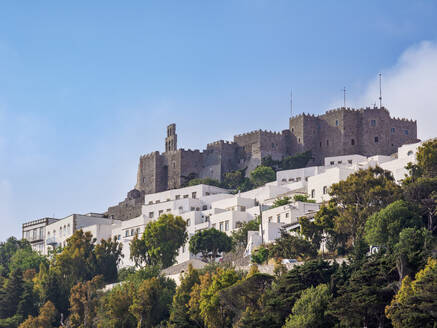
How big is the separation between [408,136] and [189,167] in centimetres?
2651

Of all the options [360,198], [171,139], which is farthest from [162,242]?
[171,139]

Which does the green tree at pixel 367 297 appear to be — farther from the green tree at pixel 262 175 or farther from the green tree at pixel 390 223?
the green tree at pixel 262 175

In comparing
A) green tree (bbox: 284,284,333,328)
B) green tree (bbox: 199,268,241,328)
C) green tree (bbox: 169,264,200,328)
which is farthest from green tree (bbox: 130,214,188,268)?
green tree (bbox: 284,284,333,328)

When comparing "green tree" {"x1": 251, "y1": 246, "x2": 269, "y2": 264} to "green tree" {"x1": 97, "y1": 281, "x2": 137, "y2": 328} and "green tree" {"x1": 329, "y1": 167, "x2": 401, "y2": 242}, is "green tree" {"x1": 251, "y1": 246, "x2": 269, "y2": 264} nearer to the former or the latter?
"green tree" {"x1": 329, "y1": 167, "x2": 401, "y2": 242}

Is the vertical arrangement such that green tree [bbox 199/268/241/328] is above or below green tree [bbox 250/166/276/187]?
below

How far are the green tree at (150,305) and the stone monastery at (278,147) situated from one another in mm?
40133

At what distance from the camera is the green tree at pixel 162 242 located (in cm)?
7350

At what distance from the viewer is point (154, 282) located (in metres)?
61.9

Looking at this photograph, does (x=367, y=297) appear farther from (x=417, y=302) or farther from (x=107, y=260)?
(x=107, y=260)

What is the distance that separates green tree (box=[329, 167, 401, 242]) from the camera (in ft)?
197

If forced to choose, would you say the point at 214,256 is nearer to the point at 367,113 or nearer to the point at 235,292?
the point at 235,292

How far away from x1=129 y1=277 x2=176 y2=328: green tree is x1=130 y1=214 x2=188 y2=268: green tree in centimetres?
1079

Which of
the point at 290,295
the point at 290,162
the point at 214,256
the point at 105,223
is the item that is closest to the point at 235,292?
the point at 290,295

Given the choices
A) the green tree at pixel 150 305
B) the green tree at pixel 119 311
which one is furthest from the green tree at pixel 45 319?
the green tree at pixel 150 305
